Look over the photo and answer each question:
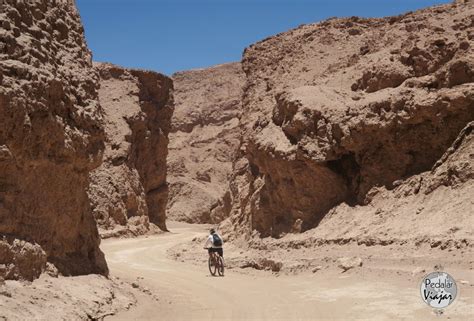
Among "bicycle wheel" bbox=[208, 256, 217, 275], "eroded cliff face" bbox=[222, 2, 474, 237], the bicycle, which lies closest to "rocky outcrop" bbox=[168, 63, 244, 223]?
"eroded cliff face" bbox=[222, 2, 474, 237]

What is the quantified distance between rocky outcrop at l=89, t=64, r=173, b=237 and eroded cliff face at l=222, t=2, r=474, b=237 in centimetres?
676

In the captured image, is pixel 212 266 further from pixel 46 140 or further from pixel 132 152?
pixel 132 152

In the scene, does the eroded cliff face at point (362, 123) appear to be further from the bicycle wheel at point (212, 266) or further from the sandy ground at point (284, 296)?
the bicycle wheel at point (212, 266)

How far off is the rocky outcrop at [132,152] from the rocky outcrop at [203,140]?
7323 mm

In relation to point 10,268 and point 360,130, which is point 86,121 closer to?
point 10,268

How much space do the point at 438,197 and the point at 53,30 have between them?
8.70 metres

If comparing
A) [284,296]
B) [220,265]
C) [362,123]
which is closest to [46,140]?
[284,296]

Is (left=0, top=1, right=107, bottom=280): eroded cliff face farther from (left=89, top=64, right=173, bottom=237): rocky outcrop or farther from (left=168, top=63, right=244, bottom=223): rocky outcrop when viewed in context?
(left=168, top=63, right=244, bottom=223): rocky outcrop

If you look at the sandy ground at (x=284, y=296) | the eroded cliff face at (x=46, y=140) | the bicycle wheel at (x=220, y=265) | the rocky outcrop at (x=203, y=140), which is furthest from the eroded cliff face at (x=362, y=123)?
the rocky outcrop at (x=203, y=140)

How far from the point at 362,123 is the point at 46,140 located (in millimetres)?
9037

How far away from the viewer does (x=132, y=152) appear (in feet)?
90.2

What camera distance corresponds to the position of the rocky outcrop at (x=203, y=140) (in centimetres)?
4081

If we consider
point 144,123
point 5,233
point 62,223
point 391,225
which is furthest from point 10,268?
point 144,123

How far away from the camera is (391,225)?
511 inches
